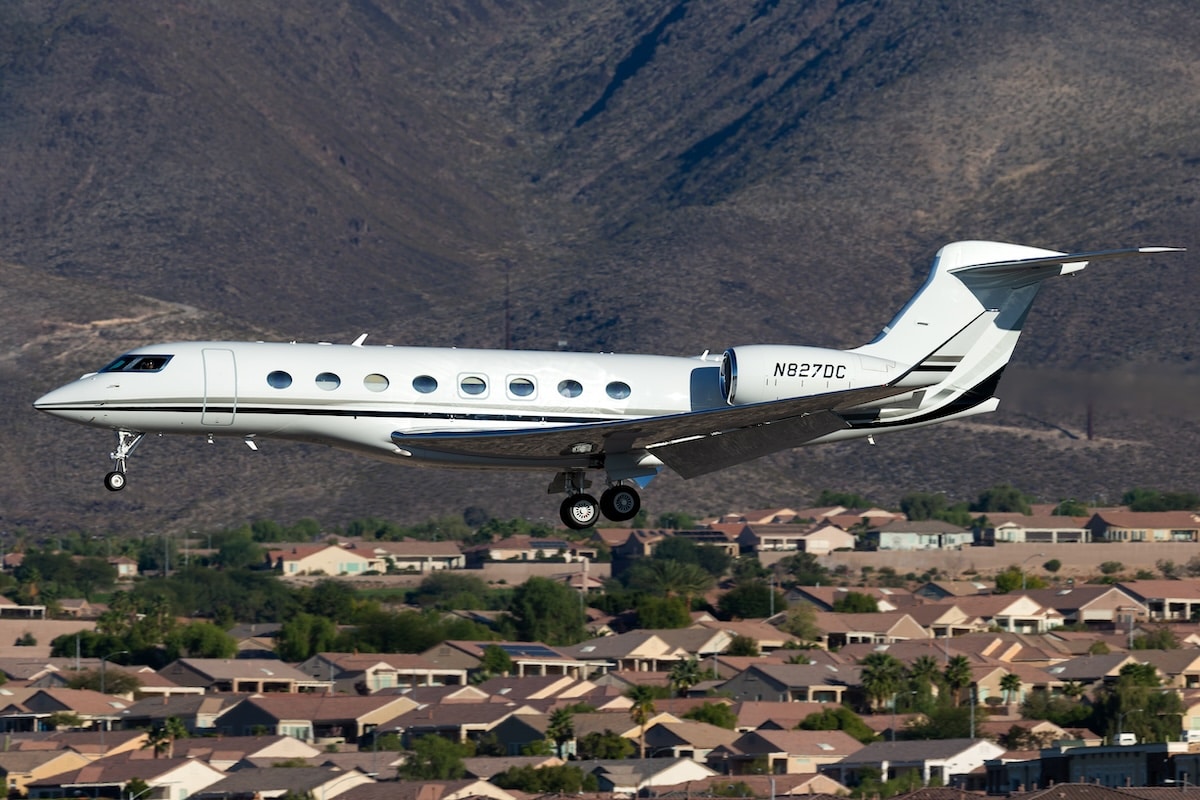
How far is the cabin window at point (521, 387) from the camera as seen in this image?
4112cm

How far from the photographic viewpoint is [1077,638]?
115125 millimetres

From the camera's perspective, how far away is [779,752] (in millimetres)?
83938

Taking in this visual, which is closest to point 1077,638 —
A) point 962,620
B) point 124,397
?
point 962,620

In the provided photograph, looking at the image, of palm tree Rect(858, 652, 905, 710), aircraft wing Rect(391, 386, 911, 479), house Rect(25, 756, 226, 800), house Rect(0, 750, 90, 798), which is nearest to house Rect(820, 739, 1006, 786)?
palm tree Rect(858, 652, 905, 710)

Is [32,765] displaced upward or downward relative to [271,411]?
downward

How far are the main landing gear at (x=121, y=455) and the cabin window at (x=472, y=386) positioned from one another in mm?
5209

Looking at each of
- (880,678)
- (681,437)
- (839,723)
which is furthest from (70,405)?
(880,678)

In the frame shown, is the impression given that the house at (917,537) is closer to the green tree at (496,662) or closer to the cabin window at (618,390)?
the green tree at (496,662)

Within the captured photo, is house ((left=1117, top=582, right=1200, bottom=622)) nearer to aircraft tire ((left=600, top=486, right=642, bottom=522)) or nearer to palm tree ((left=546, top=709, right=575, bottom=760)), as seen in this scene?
palm tree ((left=546, top=709, right=575, bottom=760))

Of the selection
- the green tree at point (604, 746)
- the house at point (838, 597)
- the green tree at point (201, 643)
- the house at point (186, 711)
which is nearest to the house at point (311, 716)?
the house at point (186, 711)

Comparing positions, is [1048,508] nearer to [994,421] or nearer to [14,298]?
[994,421]

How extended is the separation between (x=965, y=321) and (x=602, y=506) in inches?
287

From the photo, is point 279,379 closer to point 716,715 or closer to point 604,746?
point 604,746

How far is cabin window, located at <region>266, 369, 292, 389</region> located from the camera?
4028 centimetres
